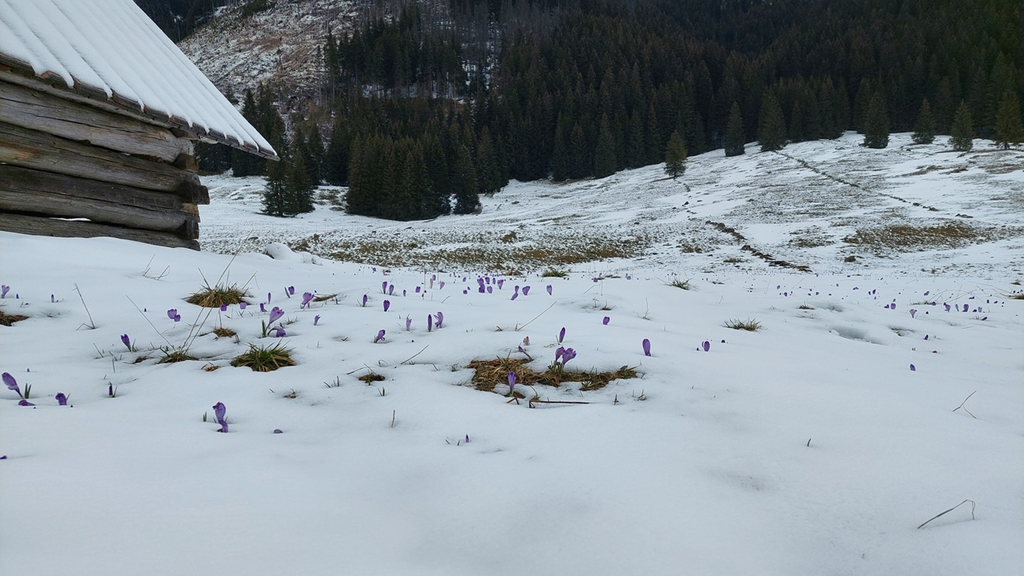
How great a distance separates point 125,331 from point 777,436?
11.4 feet

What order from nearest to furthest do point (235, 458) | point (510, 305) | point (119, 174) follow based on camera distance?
point (235, 458) < point (510, 305) < point (119, 174)

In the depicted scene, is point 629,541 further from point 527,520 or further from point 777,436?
point 777,436

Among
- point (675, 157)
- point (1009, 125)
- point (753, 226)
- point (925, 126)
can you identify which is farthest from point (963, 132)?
point (753, 226)

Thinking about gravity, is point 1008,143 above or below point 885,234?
above

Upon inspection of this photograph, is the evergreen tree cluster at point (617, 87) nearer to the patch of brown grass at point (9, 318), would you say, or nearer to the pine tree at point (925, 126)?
the pine tree at point (925, 126)

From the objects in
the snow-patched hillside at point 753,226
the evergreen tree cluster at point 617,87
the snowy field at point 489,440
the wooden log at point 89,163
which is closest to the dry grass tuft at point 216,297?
the snowy field at point 489,440

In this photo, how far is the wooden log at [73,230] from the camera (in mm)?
5625

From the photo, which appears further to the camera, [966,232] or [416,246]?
[416,246]

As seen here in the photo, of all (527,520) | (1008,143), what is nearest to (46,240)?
(527,520)

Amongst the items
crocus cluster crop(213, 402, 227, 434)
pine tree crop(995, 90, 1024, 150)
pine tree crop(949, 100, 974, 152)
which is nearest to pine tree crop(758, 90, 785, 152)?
pine tree crop(949, 100, 974, 152)

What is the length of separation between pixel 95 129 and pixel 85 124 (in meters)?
0.11

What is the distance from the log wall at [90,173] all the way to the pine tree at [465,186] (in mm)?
53059

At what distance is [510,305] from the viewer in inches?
162

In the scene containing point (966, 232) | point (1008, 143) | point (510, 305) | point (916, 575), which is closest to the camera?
point (916, 575)
